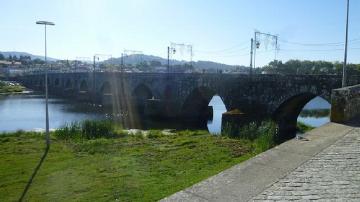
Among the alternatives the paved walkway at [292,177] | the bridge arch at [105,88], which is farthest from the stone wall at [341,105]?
the bridge arch at [105,88]

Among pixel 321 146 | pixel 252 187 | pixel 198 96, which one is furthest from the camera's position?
pixel 198 96

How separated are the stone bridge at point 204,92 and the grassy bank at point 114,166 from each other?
1670 cm

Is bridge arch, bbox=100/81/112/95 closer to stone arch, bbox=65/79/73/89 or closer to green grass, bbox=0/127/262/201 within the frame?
stone arch, bbox=65/79/73/89

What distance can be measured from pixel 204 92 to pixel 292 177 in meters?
48.0

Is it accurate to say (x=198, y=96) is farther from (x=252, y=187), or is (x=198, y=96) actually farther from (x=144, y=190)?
(x=252, y=187)

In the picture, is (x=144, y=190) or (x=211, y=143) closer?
(x=144, y=190)

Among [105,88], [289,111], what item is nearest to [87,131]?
[289,111]

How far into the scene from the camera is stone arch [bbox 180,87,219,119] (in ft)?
179

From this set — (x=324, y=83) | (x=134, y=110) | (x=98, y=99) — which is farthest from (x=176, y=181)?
(x=98, y=99)

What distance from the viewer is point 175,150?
1875 cm

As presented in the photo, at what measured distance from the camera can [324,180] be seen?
7.25 m

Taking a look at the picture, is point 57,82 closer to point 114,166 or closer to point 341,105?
point 114,166

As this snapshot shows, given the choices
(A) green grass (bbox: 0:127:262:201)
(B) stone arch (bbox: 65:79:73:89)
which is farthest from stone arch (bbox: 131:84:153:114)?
(B) stone arch (bbox: 65:79:73:89)

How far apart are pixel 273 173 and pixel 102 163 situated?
397 inches
